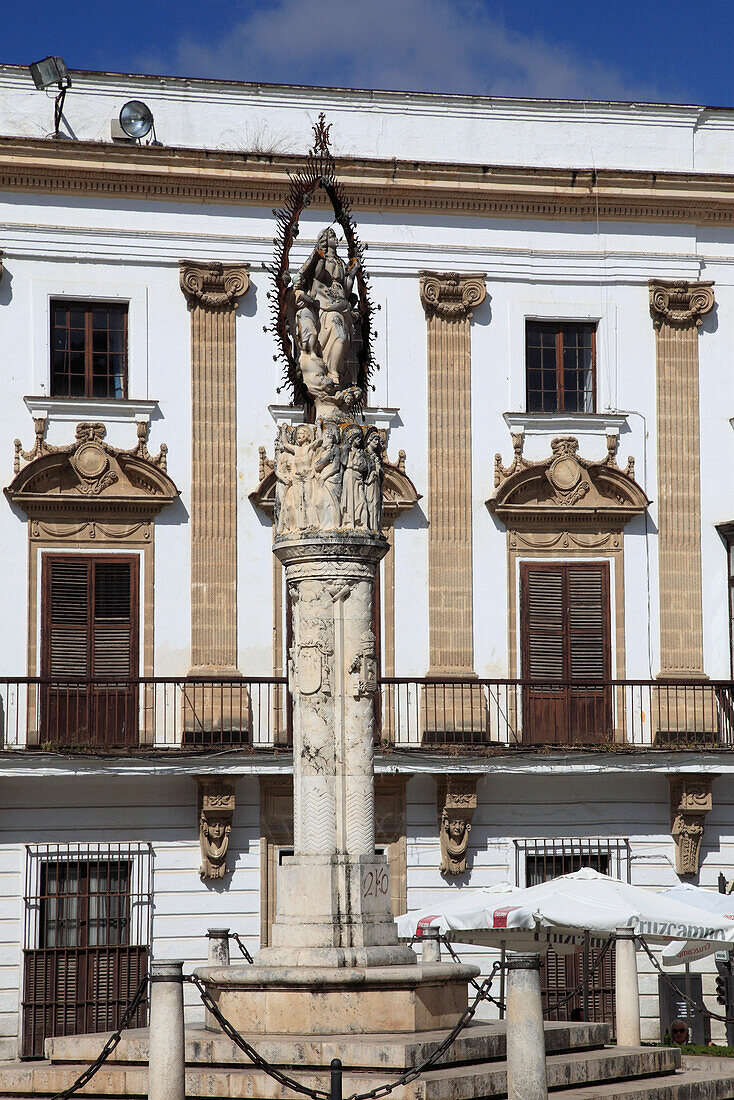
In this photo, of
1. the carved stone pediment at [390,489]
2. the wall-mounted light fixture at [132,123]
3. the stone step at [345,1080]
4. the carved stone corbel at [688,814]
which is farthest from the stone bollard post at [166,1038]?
the wall-mounted light fixture at [132,123]

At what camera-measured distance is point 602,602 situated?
26.2m

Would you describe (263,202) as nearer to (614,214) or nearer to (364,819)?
(614,214)

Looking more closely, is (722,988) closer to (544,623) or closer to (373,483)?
(544,623)

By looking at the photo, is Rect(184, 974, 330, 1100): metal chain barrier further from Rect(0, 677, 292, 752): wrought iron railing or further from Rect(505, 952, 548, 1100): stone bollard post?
Rect(0, 677, 292, 752): wrought iron railing

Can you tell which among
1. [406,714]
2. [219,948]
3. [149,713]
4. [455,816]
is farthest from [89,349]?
[219,948]

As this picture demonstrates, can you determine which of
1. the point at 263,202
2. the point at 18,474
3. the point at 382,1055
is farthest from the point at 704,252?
the point at 382,1055

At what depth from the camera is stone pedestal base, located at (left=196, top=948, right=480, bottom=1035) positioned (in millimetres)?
14383

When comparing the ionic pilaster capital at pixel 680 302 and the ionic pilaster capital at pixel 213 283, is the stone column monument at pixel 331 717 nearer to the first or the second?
the ionic pilaster capital at pixel 213 283

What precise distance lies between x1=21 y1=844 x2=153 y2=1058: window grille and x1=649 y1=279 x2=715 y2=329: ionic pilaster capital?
10.5 m

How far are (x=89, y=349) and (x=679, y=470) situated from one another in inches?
335

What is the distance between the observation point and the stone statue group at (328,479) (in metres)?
15.8

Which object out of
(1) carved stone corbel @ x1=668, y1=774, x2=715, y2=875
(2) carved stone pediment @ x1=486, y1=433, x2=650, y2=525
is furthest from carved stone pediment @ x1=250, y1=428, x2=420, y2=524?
(1) carved stone corbel @ x1=668, y1=774, x2=715, y2=875

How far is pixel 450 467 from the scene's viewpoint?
25969 mm

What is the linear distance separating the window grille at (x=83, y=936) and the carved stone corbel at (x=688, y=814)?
23.6 feet
